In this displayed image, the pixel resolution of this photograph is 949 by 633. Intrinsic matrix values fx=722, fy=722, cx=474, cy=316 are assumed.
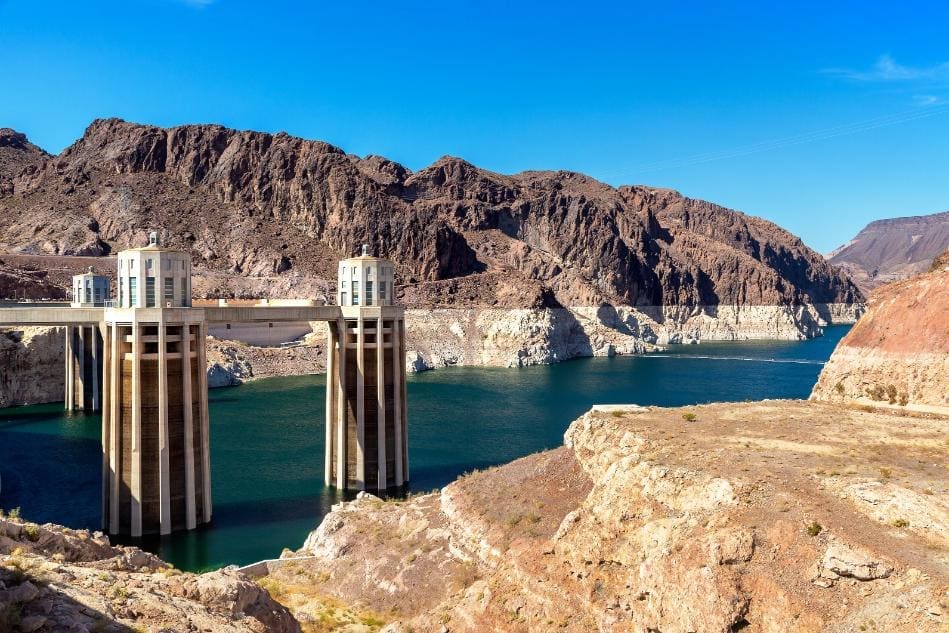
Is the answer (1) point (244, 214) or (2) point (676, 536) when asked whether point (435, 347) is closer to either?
(1) point (244, 214)

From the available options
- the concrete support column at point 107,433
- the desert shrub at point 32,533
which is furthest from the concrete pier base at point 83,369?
the desert shrub at point 32,533

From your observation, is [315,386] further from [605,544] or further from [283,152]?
[283,152]

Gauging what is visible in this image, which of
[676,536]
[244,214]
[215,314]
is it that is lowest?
[676,536]

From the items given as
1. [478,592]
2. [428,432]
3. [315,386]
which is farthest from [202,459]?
[315,386]

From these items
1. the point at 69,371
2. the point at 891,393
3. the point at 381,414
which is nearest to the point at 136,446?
the point at 381,414

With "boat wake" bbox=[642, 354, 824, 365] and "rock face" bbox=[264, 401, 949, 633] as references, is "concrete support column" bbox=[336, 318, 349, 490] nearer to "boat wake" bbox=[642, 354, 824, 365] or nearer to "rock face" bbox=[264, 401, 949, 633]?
"rock face" bbox=[264, 401, 949, 633]

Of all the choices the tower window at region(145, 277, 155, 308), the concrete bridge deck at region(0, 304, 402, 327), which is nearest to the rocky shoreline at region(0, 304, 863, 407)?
the concrete bridge deck at region(0, 304, 402, 327)

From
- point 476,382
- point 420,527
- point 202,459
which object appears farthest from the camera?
point 476,382

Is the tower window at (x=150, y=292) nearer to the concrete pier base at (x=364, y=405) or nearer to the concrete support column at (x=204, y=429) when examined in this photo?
the concrete support column at (x=204, y=429)
